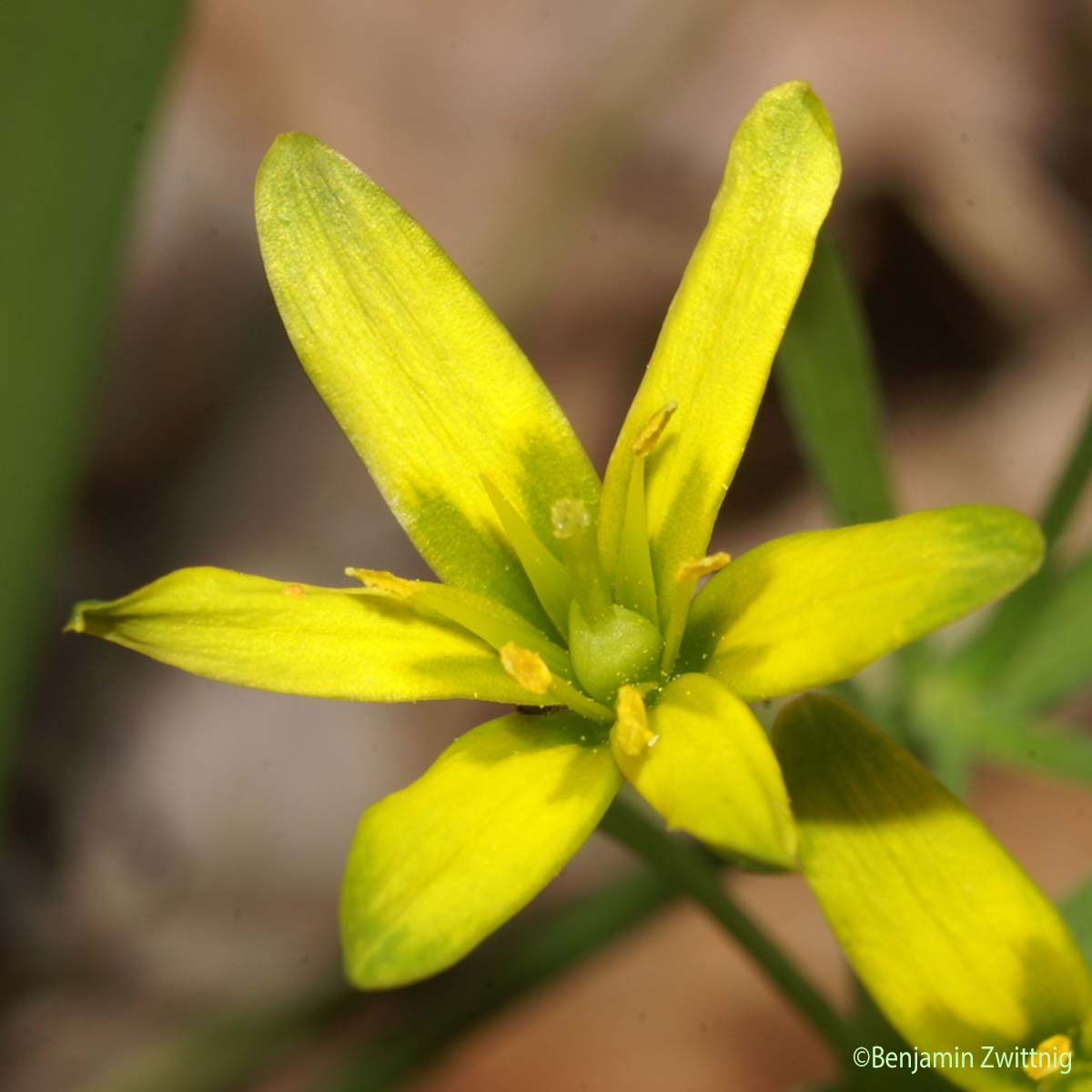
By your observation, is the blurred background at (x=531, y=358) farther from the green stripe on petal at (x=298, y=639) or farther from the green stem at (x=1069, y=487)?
the green stripe on petal at (x=298, y=639)

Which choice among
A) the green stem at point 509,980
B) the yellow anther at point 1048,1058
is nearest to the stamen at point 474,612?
the yellow anther at point 1048,1058

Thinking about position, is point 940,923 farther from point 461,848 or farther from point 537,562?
point 537,562

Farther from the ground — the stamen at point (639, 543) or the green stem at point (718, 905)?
the stamen at point (639, 543)

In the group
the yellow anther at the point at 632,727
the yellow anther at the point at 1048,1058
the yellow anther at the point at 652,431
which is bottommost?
the yellow anther at the point at 1048,1058

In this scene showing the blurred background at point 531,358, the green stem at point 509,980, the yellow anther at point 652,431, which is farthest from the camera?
the blurred background at point 531,358

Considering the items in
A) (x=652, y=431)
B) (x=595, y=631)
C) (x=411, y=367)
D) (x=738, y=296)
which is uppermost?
(x=411, y=367)

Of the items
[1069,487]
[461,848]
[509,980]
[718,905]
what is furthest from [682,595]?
[509,980]

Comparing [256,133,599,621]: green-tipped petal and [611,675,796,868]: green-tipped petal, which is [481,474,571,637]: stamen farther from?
[611,675,796,868]: green-tipped petal
